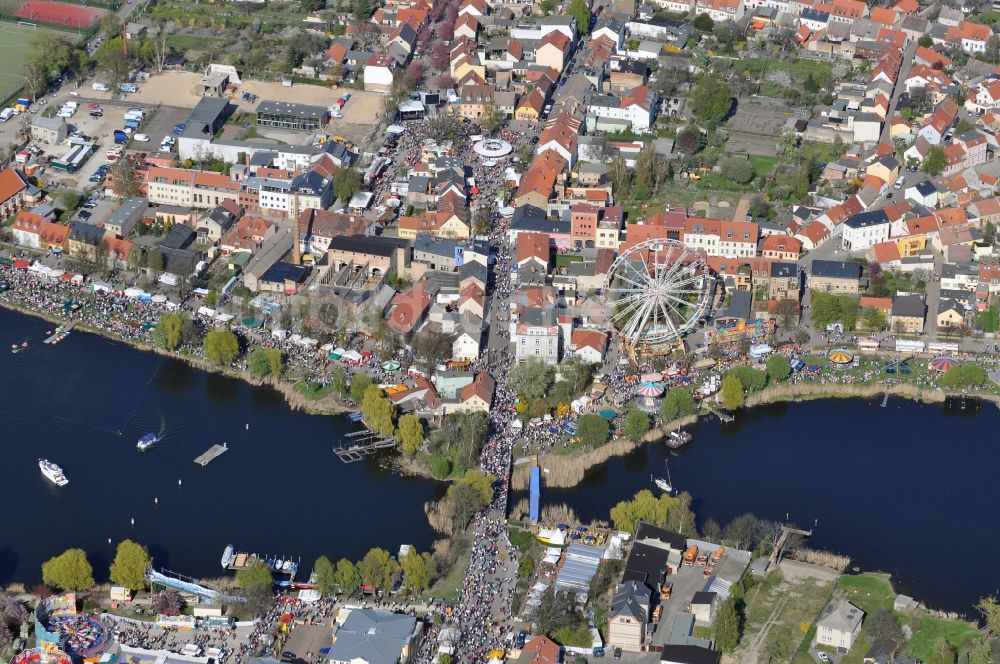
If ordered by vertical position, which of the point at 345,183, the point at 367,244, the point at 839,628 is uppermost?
the point at 839,628

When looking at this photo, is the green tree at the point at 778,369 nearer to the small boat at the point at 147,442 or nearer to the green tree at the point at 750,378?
the green tree at the point at 750,378

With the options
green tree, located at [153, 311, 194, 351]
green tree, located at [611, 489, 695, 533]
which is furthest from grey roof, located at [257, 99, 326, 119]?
green tree, located at [611, 489, 695, 533]

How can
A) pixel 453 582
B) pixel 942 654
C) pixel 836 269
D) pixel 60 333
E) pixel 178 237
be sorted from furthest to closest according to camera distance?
pixel 178 237 → pixel 836 269 → pixel 60 333 → pixel 453 582 → pixel 942 654

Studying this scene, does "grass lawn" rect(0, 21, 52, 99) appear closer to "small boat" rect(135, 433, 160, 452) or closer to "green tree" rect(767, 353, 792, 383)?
"small boat" rect(135, 433, 160, 452)

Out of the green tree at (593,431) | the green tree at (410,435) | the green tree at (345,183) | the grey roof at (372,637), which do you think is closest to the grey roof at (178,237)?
the green tree at (345,183)

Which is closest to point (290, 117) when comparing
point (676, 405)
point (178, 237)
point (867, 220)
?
point (178, 237)

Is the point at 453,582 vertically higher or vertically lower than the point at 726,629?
lower

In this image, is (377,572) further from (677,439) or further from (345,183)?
(345,183)
